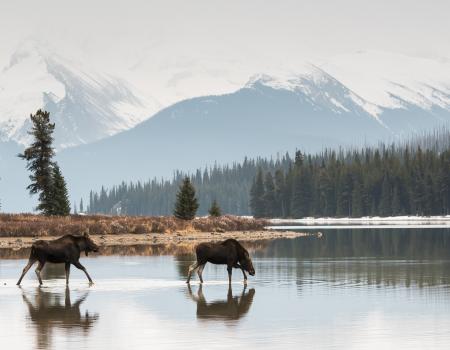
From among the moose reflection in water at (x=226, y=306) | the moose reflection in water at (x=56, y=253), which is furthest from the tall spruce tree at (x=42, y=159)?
the moose reflection in water at (x=226, y=306)

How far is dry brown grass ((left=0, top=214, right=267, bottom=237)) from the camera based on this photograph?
83.7m

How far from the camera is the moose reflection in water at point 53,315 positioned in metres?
26.8

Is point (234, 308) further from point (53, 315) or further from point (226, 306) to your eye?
point (53, 315)

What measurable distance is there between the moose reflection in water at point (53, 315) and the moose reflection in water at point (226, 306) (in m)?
2.98

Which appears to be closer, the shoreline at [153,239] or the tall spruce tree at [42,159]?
the shoreline at [153,239]

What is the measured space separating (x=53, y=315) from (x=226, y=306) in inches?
197

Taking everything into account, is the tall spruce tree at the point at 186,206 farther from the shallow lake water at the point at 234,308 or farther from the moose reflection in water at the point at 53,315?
the moose reflection in water at the point at 53,315

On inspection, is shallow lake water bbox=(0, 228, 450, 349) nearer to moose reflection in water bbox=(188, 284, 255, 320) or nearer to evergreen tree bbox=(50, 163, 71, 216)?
moose reflection in water bbox=(188, 284, 255, 320)

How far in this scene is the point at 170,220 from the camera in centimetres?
9869

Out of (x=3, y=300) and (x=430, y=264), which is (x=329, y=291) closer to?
(x=3, y=300)

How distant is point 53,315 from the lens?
99.6 ft

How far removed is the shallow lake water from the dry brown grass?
32315 mm

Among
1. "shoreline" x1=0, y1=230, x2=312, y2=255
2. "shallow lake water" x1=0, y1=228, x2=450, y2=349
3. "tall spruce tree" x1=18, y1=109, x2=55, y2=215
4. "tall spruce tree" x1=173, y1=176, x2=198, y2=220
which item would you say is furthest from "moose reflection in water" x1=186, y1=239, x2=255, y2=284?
"tall spruce tree" x1=173, y1=176, x2=198, y2=220

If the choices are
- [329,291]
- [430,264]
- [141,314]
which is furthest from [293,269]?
[141,314]
